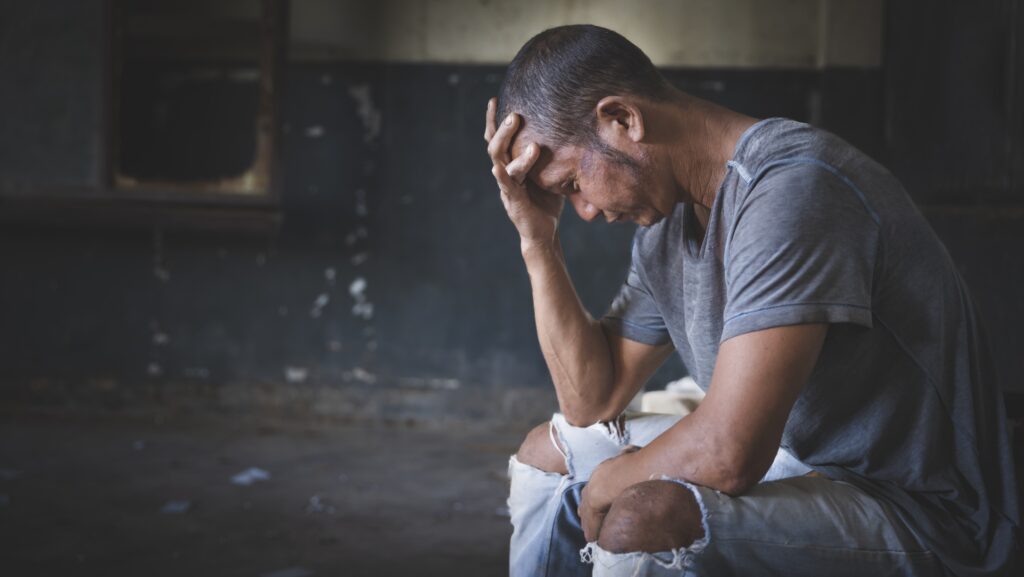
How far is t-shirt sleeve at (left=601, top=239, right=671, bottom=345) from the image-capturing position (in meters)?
1.95

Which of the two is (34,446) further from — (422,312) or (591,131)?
(591,131)

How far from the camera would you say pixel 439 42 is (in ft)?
16.0

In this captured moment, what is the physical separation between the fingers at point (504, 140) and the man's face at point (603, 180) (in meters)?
0.02

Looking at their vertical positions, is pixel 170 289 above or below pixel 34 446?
above

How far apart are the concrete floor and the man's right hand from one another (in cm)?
133

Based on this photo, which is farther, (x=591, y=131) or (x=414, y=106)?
(x=414, y=106)

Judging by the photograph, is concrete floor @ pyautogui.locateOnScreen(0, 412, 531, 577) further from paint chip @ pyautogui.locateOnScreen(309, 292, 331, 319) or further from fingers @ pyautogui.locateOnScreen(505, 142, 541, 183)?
fingers @ pyautogui.locateOnScreen(505, 142, 541, 183)

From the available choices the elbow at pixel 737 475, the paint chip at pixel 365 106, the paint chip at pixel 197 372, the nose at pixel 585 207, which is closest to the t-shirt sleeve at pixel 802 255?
the elbow at pixel 737 475

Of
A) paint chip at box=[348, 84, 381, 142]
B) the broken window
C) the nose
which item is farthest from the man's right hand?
the broken window

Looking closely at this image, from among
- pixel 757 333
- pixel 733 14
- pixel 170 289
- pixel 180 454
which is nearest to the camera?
pixel 757 333

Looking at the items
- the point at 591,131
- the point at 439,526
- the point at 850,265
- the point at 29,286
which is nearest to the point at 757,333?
the point at 850,265

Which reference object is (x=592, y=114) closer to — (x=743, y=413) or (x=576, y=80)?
(x=576, y=80)

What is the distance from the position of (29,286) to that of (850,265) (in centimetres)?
493

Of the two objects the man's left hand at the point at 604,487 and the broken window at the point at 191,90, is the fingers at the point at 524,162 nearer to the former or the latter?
the man's left hand at the point at 604,487
